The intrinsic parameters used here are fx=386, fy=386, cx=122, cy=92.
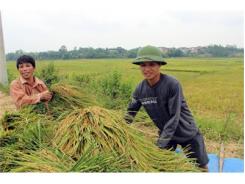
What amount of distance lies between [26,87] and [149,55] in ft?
2.79

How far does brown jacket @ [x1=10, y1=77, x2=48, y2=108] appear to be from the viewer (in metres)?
2.29

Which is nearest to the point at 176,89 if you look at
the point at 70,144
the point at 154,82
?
the point at 154,82

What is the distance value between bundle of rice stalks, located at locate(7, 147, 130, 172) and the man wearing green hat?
0.48 meters

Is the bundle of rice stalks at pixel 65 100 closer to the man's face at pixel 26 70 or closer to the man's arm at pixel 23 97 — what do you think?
the man's arm at pixel 23 97

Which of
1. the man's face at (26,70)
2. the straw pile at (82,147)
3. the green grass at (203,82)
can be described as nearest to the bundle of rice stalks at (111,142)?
the straw pile at (82,147)

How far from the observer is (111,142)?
1788 mm

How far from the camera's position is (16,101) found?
2.34 meters

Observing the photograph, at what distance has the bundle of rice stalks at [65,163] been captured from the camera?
Result: 1614 millimetres

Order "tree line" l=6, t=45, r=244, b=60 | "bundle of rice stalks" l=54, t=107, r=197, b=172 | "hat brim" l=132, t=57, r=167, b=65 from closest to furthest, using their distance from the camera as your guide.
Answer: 1. "bundle of rice stalks" l=54, t=107, r=197, b=172
2. "hat brim" l=132, t=57, r=167, b=65
3. "tree line" l=6, t=45, r=244, b=60

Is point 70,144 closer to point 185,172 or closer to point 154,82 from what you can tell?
point 185,172

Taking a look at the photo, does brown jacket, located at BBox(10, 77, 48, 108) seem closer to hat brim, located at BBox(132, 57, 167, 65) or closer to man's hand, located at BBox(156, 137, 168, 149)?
hat brim, located at BBox(132, 57, 167, 65)

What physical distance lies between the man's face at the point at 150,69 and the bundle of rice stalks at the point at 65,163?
615mm

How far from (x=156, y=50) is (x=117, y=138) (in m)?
0.58

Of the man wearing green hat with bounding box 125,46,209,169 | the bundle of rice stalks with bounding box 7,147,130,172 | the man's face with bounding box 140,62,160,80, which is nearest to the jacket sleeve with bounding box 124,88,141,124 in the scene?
the man wearing green hat with bounding box 125,46,209,169
